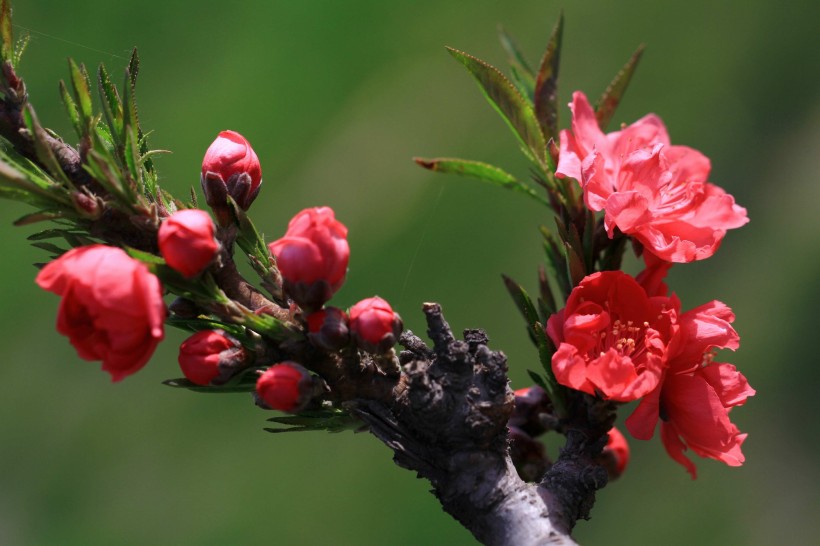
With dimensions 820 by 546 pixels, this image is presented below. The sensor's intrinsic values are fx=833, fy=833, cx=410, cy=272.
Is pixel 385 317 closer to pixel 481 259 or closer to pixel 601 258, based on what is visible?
pixel 601 258

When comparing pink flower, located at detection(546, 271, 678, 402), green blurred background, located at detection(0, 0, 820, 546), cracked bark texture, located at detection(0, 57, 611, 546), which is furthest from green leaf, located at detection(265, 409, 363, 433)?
green blurred background, located at detection(0, 0, 820, 546)

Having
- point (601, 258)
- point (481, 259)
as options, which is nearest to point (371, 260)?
point (481, 259)

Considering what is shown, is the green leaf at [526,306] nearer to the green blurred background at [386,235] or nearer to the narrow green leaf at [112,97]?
the narrow green leaf at [112,97]

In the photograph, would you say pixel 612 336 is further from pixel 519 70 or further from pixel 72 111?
pixel 72 111

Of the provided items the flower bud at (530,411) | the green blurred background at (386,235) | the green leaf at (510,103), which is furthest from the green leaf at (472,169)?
the green blurred background at (386,235)

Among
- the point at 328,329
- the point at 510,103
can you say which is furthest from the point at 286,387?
the point at 510,103

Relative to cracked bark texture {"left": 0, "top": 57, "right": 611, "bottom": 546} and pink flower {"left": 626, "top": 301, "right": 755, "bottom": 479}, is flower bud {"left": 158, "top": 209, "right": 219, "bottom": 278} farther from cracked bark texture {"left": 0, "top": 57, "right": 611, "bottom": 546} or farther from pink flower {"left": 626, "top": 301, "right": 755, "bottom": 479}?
pink flower {"left": 626, "top": 301, "right": 755, "bottom": 479}

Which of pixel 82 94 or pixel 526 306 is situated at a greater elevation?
pixel 82 94
